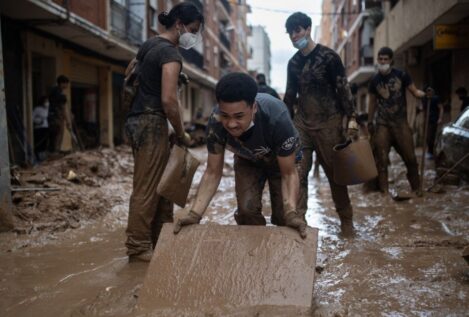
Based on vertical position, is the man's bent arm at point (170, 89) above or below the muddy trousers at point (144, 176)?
above

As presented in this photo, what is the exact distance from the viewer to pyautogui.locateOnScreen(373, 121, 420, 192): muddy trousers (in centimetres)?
609

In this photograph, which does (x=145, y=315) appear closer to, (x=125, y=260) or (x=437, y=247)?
(x=125, y=260)

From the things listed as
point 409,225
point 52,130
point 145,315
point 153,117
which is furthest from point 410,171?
point 52,130

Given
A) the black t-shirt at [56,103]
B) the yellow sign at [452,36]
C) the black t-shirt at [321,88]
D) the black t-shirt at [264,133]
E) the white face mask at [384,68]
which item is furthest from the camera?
the yellow sign at [452,36]

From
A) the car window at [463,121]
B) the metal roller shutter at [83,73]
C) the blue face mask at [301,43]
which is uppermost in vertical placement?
the metal roller shutter at [83,73]

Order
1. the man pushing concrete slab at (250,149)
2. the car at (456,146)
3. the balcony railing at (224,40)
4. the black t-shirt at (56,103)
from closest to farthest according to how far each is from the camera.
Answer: the man pushing concrete slab at (250,149) → the car at (456,146) → the black t-shirt at (56,103) → the balcony railing at (224,40)

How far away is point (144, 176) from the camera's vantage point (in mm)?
3523

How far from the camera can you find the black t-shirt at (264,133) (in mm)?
2818

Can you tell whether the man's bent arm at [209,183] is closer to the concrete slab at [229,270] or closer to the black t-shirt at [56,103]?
the concrete slab at [229,270]

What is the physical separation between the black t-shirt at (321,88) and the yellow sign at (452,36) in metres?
7.32

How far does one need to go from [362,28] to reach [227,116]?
2512 cm

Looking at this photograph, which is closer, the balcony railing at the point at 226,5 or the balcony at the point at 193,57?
the balcony at the point at 193,57

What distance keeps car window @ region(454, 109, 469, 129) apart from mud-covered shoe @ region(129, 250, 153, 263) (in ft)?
14.3

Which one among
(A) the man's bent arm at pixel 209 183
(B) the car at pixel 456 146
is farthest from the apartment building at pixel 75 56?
(B) the car at pixel 456 146
